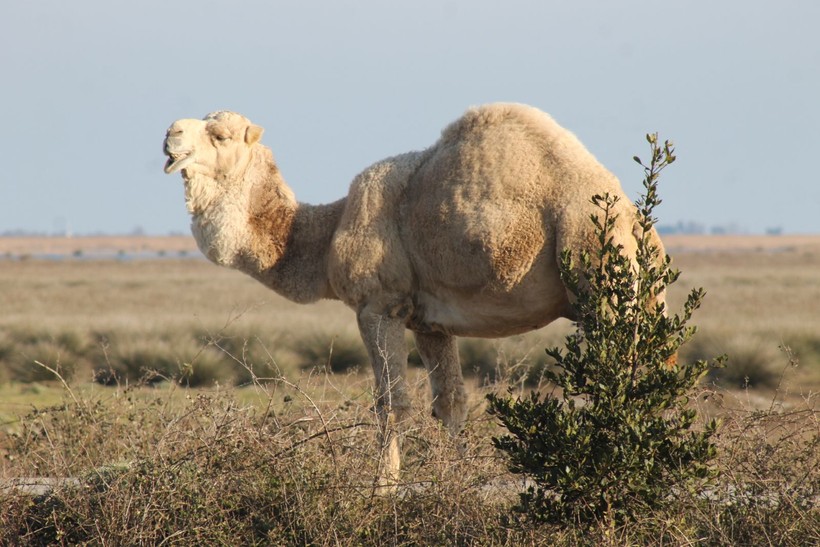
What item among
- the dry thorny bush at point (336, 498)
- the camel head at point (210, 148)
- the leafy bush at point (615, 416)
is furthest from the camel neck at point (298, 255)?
the leafy bush at point (615, 416)

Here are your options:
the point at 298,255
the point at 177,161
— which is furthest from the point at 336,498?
the point at 177,161

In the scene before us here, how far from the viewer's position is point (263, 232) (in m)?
8.36

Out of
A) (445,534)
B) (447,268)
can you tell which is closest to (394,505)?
(445,534)

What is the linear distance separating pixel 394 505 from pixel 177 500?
128 centimetres

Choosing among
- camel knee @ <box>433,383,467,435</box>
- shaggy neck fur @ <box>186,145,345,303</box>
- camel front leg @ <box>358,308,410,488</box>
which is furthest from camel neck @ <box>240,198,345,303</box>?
camel knee @ <box>433,383,467,435</box>

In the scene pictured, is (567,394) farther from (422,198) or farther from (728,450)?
(422,198)

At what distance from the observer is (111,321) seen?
2542cm

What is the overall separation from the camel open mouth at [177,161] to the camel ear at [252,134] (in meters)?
0.46

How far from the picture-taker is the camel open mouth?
A: 8008 mm

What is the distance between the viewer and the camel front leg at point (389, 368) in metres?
7.28

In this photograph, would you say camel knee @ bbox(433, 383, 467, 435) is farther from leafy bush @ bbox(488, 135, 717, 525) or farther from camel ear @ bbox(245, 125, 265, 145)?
camel ear @ bbox(245, 125, 265, 145)

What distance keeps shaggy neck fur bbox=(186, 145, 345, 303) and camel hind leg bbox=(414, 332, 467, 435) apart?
0.83m

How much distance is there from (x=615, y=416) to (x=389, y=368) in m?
1.80

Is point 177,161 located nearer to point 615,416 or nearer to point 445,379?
point 445,379
